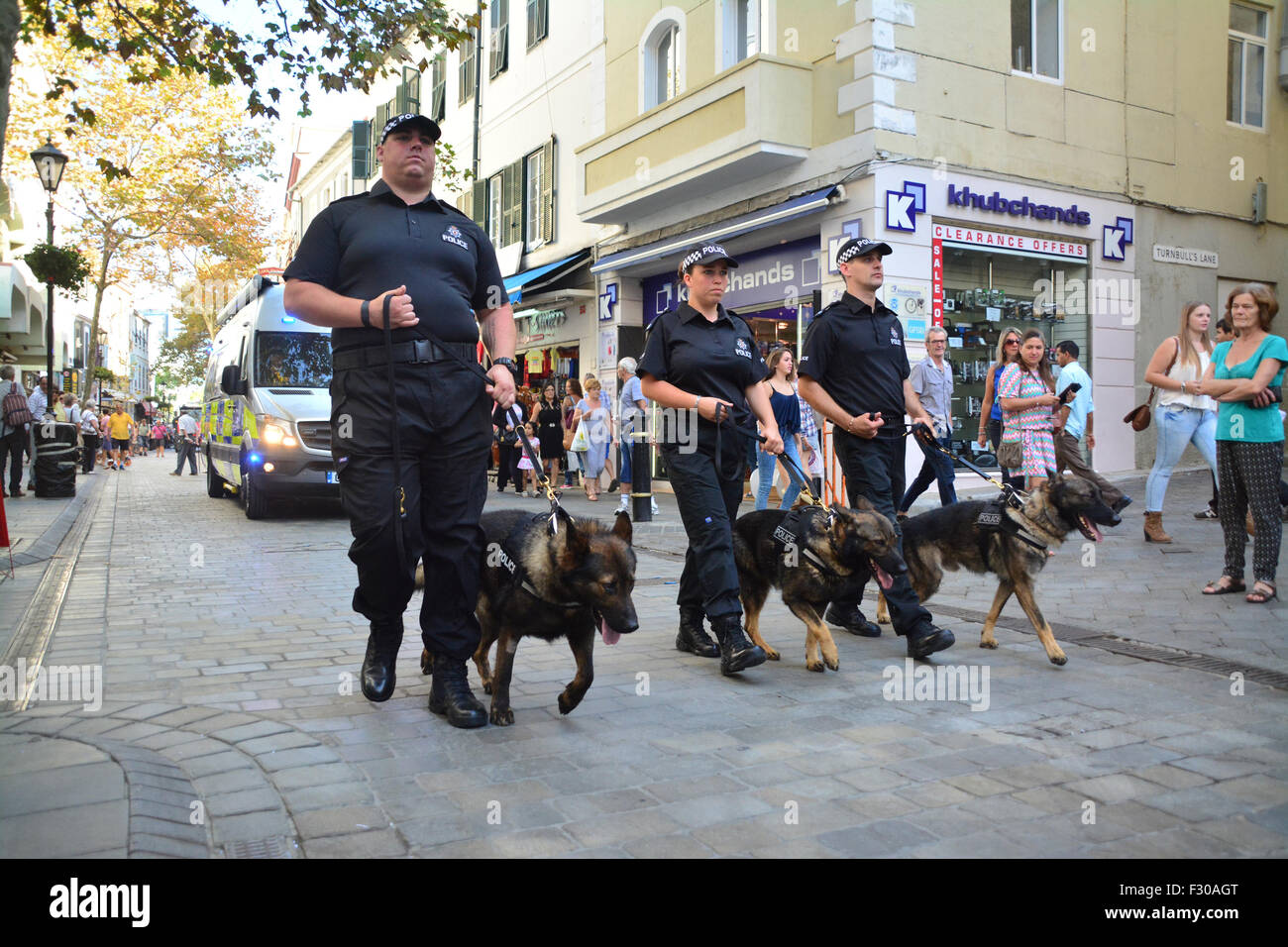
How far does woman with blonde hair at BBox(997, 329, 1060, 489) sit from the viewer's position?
827 centimetres

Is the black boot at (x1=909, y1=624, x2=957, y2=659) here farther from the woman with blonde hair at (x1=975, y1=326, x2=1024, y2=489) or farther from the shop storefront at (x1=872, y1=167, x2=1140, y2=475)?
the shop storefront at (x1=872, y1=167, x2=1140, y2=475)

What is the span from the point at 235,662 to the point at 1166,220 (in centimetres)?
1505

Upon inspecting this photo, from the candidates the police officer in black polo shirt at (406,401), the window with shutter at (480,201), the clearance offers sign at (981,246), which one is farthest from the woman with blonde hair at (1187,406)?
the window with shutter at (480,201)

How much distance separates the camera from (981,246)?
1355cm

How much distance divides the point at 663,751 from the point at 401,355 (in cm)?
171

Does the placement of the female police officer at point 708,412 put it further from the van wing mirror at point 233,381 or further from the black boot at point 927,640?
the van wing mirror at point 233,381

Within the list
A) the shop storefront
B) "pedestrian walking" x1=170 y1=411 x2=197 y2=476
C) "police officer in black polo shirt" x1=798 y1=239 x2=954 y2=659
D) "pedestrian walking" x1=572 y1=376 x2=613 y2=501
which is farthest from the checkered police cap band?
"pedestrian walking" x1=170 y1=411 x2=197 y2=476

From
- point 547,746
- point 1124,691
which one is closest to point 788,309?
point 1124,691

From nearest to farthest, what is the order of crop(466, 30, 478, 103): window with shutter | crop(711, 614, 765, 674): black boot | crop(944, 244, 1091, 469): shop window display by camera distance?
1. crop(711, 614, 765, 674): black boot
2. crop(944, 244, 1091, 469): shop window display
3. crop(466, 30, 478, 103): window with shutter

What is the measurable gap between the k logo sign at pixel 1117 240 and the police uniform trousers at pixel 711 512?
38.4 ft

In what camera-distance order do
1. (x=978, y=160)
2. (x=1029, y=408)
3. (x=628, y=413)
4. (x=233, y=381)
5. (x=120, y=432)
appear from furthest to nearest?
(x=120, y=432) → (x=978, y=160) → (x=628, y=413) → (x=233, y=381) → (x=1029, y=408)

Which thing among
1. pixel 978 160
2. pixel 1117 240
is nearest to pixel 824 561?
pixel 978 160

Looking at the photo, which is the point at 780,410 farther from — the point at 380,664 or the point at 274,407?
the point at 380,664
